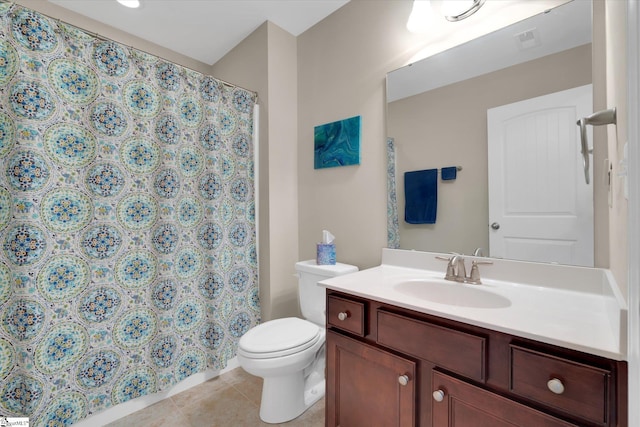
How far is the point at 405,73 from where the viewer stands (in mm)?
1549

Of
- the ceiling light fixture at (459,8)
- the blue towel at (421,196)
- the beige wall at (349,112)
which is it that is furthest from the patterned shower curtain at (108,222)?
the ceiling light fixture at (459,8)

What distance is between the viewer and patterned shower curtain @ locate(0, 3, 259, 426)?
125cm

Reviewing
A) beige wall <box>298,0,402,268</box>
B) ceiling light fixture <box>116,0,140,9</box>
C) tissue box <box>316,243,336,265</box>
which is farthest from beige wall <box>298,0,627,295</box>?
ceiling light fixture <box>116,0,140,9</box>

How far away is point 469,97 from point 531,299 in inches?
37.0

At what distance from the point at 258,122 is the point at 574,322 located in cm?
206

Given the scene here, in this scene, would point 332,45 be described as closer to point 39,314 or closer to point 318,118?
point 318,118

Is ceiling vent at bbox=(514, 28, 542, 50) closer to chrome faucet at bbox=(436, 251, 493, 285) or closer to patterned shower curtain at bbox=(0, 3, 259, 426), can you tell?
chrome faucet at bbox=(436, 251, 493, 285)

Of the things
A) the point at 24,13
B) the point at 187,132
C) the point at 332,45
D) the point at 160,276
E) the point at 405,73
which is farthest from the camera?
the point at 332,45

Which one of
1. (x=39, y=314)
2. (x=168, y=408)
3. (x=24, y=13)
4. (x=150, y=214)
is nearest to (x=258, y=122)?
(x=150, y=214)

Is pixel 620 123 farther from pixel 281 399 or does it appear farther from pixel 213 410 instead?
pixel 213 410

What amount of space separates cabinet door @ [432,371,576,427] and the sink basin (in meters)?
0.36

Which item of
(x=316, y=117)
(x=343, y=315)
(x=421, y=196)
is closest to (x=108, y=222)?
(x=343, y=315)

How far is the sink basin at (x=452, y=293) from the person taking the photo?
3.62 ft

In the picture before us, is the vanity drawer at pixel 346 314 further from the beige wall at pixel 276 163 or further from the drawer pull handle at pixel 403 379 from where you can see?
the beige wall at pixel 276 163
